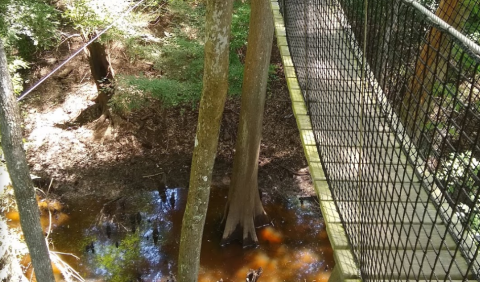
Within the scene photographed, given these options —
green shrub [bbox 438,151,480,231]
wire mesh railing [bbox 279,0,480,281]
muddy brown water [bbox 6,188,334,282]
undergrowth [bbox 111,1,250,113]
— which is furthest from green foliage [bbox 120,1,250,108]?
green shrub [bbox 438,151,480,231]

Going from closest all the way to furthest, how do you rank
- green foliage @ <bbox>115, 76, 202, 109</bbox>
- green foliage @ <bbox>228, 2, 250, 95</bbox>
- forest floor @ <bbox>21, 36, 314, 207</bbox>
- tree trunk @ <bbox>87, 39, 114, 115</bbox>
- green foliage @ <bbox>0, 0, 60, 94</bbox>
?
green foliage @ <bbox>0, 0, 60, 94</bbox> → green foliage @ <bbox>115, 76, 202, 109</bbox> → green foliage @ <bbox>228, 2, 250, 95</bbox> → forest floor @ <bbox>21, 36, 314, 207</bbox> → tree trunk @ <bbox>87, 39, 114, 115</bbox>

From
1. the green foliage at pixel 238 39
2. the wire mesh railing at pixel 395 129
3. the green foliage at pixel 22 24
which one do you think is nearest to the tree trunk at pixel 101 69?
the green foliage at pixel 22 24

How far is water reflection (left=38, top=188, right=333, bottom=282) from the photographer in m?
5.23

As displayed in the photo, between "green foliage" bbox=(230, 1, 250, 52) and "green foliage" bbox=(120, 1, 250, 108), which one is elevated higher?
"green foliage" bbox=(230, 1, 250, 52)

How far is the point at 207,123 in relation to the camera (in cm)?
274

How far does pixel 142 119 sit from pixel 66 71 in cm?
212

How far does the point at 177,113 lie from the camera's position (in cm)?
717

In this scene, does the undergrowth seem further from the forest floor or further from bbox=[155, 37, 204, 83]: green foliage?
the forest floor

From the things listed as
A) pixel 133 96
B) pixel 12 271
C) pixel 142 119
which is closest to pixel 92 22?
pixel 133 96

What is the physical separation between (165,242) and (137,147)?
1.85m

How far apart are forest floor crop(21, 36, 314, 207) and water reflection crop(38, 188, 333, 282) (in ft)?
1.00

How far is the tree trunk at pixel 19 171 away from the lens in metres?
2.56

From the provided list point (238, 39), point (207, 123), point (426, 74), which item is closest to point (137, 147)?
point (238, 39)

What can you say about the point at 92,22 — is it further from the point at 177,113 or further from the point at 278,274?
the point at 278,274
